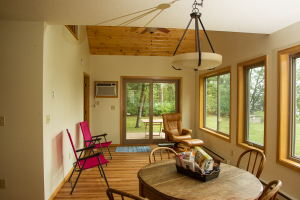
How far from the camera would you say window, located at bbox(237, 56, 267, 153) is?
3369 mm

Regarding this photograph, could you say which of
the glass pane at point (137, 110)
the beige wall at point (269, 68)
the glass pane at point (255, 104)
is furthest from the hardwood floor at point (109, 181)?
the glass pane at point (255, 104)

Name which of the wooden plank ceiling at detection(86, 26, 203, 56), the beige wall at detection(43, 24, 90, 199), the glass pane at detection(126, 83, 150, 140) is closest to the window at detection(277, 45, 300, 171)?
the wooden plank ceiling at detection(86, 26, 203, 56)

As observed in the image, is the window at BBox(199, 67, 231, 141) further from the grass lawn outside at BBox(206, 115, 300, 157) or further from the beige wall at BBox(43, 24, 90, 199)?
the beige wall at BBox(43, 24, 90, 199)

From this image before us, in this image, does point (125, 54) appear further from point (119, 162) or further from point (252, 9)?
point (252, 9)

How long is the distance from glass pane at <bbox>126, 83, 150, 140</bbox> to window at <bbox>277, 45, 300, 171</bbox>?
12.3 ft

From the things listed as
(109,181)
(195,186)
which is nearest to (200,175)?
(195,186)

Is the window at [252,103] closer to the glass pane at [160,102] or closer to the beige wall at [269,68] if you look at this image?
the beige wall at [269,68]

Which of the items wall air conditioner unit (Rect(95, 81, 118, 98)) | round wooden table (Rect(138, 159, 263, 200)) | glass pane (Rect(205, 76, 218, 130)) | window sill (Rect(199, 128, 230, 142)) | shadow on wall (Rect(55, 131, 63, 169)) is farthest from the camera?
wall air conditioner unit (Rect(95, 81, 118, 98))

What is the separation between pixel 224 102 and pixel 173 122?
1627mm

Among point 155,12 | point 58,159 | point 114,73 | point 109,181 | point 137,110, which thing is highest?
point 155,12

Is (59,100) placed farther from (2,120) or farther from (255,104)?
(255,104)

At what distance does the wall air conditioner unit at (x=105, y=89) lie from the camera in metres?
5.64

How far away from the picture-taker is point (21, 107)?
2434 millimetres

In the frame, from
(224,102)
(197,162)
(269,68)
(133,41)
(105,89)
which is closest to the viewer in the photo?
(197,162)
